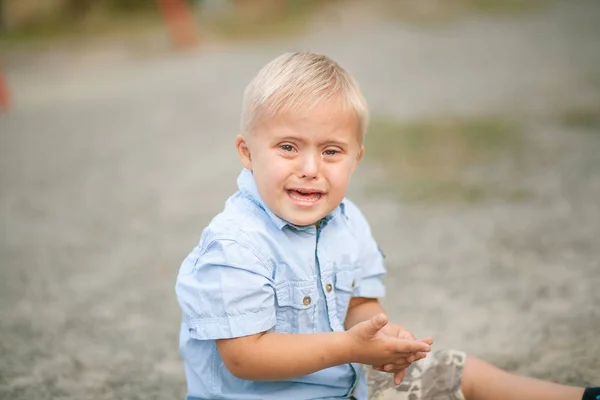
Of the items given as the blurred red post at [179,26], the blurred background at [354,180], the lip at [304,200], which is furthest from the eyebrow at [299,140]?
the blurred red post at [179,26]

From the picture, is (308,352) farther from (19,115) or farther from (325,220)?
(19,115)

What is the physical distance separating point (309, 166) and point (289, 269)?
0.75 feet

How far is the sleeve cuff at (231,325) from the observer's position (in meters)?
1.50

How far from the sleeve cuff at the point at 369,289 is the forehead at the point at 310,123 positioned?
Result: 1.34 feet

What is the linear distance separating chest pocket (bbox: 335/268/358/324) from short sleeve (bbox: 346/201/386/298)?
0.06 metres

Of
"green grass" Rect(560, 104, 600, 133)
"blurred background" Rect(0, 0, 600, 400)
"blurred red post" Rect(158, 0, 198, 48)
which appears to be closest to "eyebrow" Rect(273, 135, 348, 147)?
"blurred background" Rect(0, 0, 600, 400)

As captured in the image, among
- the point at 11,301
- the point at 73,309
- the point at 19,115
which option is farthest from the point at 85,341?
the point at 19,115

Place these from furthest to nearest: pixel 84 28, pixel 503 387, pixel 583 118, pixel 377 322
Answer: pixel 84 28, pixel 583 118, pixel 503 387, pixel 377 322

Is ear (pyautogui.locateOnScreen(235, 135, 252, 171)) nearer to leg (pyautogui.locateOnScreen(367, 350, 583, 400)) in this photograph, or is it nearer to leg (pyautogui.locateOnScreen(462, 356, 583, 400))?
leg (pyautogui.locateOnScreen(367, 350, 583, 400))

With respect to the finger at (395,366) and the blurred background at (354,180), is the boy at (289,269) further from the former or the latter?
the blurred background at (354,180)

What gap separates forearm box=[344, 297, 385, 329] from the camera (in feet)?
6.04

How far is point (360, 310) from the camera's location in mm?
1851

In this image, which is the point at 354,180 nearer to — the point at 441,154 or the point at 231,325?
the point at 441,154

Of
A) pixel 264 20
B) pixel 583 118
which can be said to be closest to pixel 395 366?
pixel 583 118
